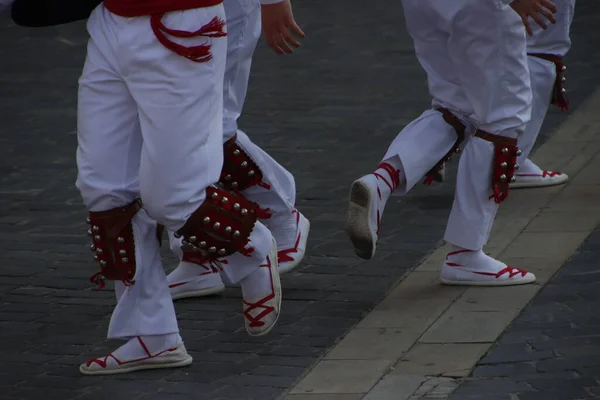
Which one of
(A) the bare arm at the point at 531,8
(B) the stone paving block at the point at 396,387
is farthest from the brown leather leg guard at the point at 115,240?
(A) the bare arm at the point at 531,8

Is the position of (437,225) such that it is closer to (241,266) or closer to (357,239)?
(357,239)

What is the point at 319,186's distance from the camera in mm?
7082

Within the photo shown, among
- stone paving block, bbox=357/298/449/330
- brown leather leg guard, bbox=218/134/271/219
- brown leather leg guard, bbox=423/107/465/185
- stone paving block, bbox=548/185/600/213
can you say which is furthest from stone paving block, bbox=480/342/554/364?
stone paving block, bbox=548/185/600/213

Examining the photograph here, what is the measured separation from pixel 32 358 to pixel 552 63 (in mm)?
3067

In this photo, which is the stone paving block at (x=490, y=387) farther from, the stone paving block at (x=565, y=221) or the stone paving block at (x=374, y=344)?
the stone paving block at (x=565, y=221)

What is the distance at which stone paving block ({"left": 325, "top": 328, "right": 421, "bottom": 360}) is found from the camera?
469 centimetres

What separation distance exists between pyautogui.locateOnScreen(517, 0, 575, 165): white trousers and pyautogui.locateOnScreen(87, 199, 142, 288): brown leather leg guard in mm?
2675

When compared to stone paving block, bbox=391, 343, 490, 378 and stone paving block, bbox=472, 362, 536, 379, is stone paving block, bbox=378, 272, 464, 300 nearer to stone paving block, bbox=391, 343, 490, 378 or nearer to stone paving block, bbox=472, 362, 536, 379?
stone paving block, bbox=391, 343, 490, 378

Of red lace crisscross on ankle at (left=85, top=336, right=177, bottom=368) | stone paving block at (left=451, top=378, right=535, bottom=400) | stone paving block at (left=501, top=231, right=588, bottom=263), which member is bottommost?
stone paving block at (left=501, top=231, right=588, bottom=263)

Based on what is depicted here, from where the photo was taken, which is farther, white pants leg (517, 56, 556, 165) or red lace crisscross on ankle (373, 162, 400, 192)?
white pants leg (517, 56, 556, 165)

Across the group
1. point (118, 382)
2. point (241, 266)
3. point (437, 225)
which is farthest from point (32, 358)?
point (437, 225)

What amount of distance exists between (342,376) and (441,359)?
34 cm

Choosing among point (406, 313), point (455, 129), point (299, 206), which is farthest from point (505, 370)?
point (299, 206)

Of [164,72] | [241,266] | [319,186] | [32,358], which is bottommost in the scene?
[319,186]
